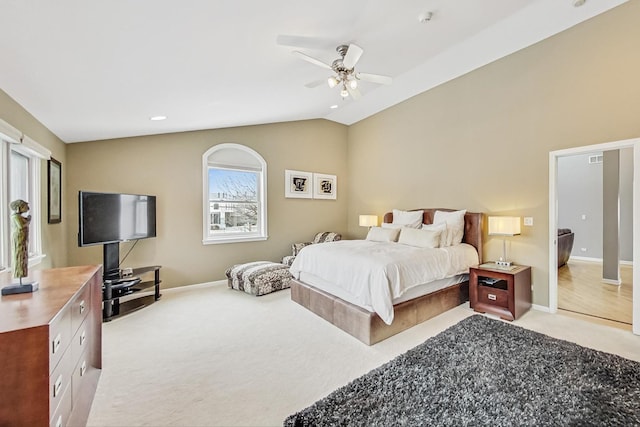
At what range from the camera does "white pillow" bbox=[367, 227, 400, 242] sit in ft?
14.5

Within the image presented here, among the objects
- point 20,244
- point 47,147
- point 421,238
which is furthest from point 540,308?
point 47,147

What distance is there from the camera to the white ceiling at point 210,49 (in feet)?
5.64

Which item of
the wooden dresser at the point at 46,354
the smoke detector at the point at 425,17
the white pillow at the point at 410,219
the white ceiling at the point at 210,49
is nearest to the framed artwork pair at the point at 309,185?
the white ceiling at the point at 210,49

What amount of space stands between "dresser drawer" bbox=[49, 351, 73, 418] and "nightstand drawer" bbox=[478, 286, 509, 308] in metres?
4.13

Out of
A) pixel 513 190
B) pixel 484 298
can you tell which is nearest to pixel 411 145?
pixel 513 190

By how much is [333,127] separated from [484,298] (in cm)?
469

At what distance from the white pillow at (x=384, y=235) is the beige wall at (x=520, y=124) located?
111 centimetres

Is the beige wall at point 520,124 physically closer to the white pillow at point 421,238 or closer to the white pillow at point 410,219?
the white pillow at point 410,219

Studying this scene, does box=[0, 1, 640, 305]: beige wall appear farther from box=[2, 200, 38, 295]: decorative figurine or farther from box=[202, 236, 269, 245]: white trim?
box=[2, 200, 38, 295]: decorative figurine

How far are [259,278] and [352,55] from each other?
3295mm

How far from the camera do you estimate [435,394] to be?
1.96 m

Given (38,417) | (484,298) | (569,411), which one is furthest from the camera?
(484,298)

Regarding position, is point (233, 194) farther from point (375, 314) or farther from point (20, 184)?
point (375, 314)

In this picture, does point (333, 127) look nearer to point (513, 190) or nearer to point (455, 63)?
point (455, 63)
